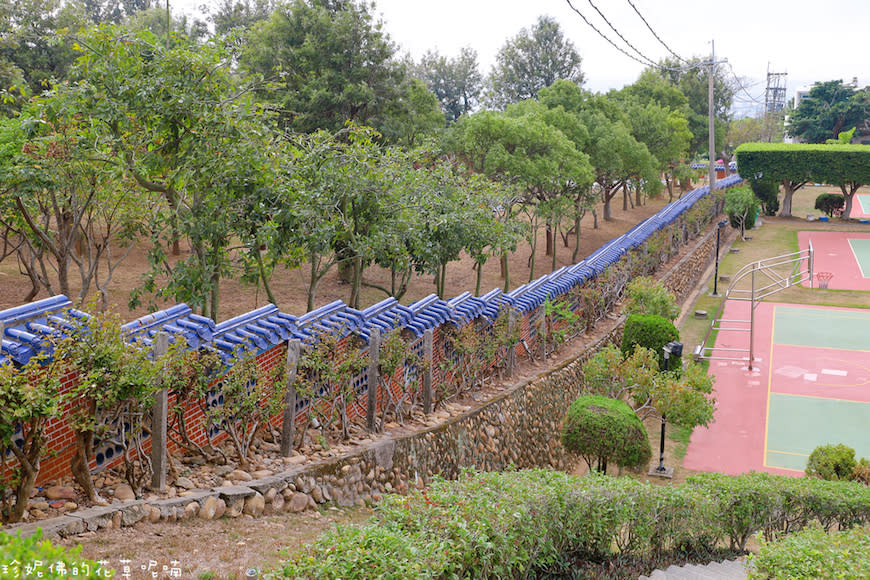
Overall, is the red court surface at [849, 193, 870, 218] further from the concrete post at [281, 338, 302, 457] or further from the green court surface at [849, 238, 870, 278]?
the concrete post at [281, 338, 302, 457]

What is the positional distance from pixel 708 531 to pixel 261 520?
5644 millimetres

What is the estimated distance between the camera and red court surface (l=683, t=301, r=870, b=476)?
16.7 metres

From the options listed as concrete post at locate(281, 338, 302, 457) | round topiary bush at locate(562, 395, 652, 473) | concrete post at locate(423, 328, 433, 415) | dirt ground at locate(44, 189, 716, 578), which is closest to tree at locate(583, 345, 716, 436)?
round topiary bush at locate(562, 395, 652, 473)

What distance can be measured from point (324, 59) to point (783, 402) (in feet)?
54.0

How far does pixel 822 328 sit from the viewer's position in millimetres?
26500

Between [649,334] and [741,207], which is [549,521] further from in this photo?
[741,207]

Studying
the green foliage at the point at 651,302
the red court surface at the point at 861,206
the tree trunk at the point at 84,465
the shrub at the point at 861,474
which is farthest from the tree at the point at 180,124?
the red court surface at the point at 861,206

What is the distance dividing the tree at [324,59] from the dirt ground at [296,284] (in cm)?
502

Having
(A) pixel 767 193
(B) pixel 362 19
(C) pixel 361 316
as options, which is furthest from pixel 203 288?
(A) pixel 767 193

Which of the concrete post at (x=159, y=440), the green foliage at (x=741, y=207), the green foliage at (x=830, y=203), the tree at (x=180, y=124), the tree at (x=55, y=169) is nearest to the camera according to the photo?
the concrete post at (x=159, y=440)

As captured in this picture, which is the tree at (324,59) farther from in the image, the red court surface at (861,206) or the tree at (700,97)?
the red court surface at (861,206)

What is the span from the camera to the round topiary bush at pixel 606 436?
536 inches

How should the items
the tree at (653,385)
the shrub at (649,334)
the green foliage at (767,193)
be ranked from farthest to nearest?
the green foliage at (767,193) < the shrub at (649,334) < the tree at (653,385)

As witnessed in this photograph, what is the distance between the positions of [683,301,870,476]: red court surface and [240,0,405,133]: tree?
44.4 feet
